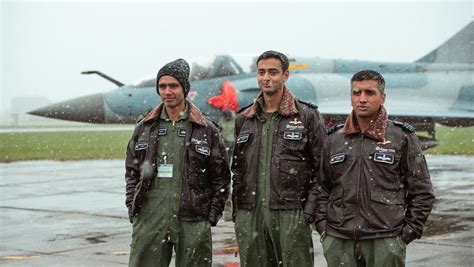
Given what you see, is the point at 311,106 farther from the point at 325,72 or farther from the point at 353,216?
the point at 325,72

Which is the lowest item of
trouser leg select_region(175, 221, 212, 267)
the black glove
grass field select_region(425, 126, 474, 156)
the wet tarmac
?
grass field select_region(425, 126, 474, 156)

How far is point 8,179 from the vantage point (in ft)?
57.6

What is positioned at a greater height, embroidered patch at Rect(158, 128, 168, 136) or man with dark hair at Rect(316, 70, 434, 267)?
embroidered patch at Rect(158, 128, 168, 136)

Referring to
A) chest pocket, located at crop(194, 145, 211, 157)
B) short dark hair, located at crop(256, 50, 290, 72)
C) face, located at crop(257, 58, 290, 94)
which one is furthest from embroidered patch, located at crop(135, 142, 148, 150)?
short dark hair, located at crop(256, 50, 290, 72)

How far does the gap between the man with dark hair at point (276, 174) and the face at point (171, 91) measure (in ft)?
1.66

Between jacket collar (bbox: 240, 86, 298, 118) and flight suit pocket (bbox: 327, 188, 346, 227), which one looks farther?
jacket collar (bbox: 240, 86, 298, 118)

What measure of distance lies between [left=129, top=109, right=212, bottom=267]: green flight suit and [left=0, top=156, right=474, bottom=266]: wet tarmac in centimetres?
229

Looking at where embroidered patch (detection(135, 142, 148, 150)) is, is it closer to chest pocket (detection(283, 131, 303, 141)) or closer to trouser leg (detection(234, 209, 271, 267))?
trouser leg (detection(234, 209, 271, 267))

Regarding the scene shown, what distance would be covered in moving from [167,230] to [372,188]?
1.42 metres

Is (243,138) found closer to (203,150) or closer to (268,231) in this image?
(203,150)

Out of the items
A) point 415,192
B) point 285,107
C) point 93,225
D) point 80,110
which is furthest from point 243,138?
point 80,110

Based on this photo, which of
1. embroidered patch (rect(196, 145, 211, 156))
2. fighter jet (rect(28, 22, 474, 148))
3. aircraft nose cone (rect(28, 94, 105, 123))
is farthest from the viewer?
aircraft nose cone (rect(28, 94, 105, 123))

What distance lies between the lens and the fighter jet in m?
16.0

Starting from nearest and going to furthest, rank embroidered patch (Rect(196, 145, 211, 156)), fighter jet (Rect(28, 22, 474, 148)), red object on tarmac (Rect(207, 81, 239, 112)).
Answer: embroidered patch (Rect(196, 145, 211, 156)) < red object on tarmac (Rect(207, 81, 239, 112)) < fighter jet (Rect(28, 22, 474, 148))
